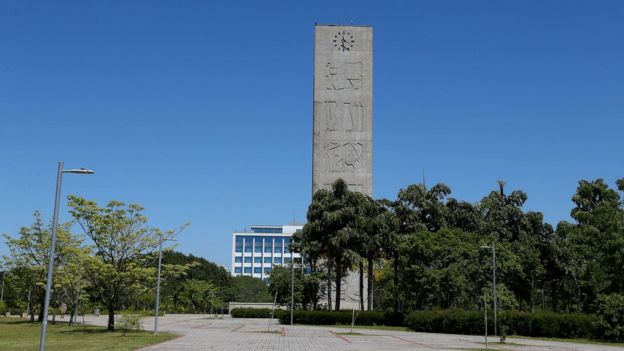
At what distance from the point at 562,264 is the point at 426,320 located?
64.3 ft

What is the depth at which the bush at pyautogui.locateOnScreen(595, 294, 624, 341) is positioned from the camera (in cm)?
3812

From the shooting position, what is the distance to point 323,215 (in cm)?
5412

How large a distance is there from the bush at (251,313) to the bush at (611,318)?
4688cm

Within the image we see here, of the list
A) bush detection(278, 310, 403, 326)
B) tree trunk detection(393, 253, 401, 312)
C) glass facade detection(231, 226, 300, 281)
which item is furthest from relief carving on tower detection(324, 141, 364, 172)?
glass facade detection(231, 226, 300, 281)

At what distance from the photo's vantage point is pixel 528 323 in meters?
42.7

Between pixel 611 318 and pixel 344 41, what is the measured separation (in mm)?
48233

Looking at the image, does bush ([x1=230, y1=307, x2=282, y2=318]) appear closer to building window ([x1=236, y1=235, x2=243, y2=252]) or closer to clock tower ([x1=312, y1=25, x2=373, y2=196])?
clock tower ([x1=312, y1=25, x2=373, y2=196])

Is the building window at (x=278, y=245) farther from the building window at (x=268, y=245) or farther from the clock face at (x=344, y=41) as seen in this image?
the clock face at (x=344, y=41)

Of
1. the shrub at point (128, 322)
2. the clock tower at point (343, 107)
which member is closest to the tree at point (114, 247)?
the shrub at point (128, 322)

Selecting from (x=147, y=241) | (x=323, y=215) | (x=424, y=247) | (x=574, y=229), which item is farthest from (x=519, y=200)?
(x=147, y=241)

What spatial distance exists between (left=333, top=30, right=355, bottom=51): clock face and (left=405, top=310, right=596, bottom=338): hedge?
40.8m

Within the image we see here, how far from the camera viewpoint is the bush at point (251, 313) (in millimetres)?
80438

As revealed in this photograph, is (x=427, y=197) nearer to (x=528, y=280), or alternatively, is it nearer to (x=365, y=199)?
(x=365, y=199)

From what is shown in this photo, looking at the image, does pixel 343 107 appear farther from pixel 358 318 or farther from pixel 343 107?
pixel 358 318
